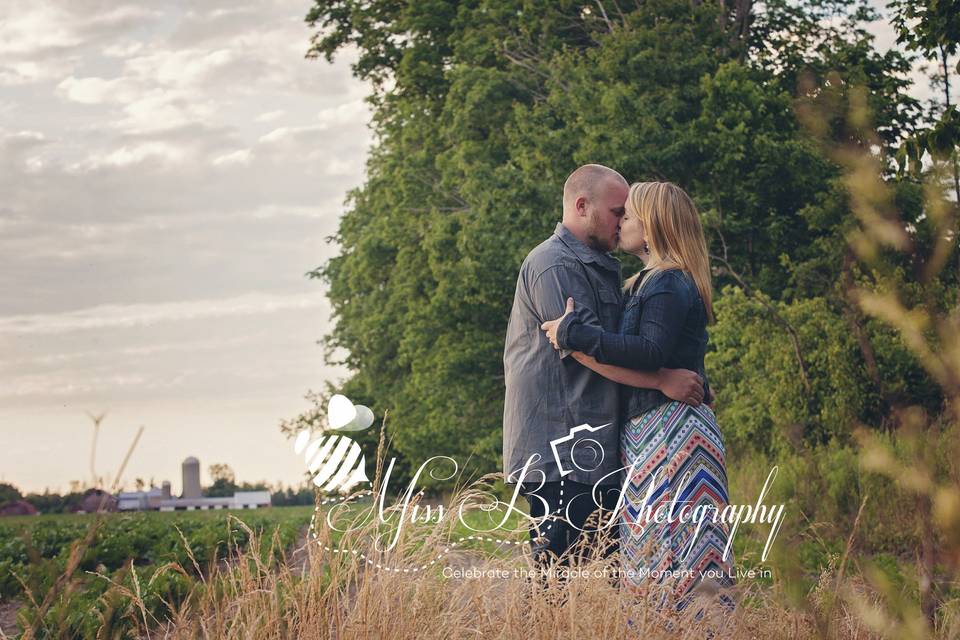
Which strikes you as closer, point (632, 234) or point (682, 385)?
point (682, 385)

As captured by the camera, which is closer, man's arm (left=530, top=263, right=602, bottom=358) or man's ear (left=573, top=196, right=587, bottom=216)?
man's arm (left=530, top=263, right=602, bottom=358)

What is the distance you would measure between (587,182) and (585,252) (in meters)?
0.34

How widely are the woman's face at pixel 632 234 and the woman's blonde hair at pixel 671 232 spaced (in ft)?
0.14

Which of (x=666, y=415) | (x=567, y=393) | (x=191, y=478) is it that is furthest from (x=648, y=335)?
(x=191, y=478)

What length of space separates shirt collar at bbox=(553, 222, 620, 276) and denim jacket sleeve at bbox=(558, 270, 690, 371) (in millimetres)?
320

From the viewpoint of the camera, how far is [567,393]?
Answer: 451cm

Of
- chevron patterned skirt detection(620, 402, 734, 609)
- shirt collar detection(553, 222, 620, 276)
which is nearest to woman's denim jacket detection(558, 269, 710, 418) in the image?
chevron patterned skirt detection(620, 402, 734, 609)

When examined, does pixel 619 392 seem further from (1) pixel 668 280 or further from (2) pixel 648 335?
(1) pixel 668 280

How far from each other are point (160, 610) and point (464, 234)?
13.6 metres

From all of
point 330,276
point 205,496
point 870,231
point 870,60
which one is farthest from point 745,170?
point 205,496

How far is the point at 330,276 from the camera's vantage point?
29.6 metres

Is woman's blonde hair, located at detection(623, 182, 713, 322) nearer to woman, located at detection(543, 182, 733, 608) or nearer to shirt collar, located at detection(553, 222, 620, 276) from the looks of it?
woman, located at detection(543, 182, 733, 608)

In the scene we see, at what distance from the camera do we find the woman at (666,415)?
4250 millimetres

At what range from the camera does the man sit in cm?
443
